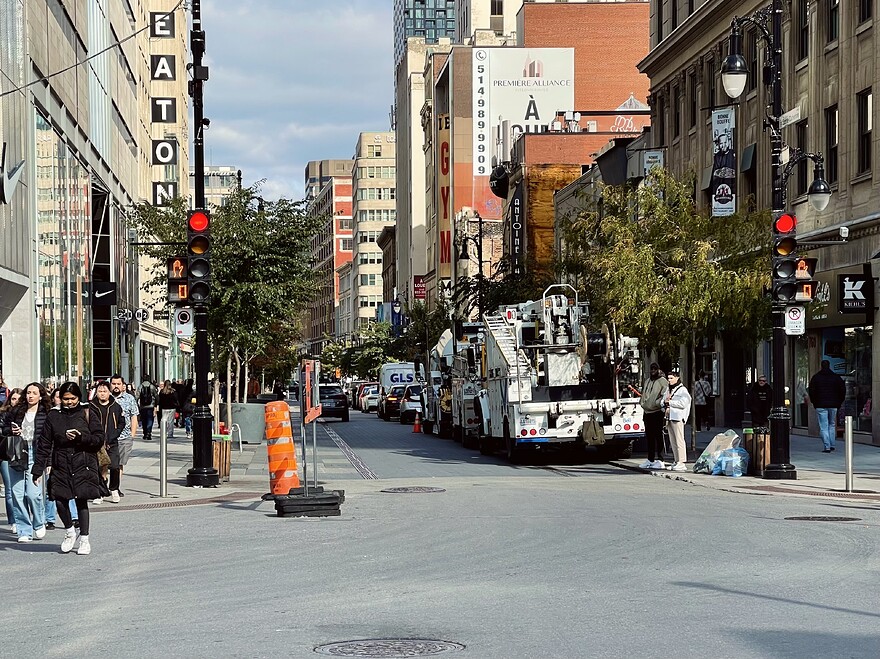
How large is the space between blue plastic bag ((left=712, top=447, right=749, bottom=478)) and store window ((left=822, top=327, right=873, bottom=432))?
341 inches

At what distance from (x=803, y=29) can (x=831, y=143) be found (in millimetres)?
3703

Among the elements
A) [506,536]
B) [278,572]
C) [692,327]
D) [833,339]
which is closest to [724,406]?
[833,339]

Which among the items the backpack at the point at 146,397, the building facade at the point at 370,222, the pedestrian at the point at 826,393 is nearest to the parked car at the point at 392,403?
the backpack at the point at 146,397

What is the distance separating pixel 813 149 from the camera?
34094mm

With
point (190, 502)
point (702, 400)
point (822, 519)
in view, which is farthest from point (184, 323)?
point (702, 400)

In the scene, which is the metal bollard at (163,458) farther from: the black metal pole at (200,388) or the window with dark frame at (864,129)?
the window with dark frame at (864,129)

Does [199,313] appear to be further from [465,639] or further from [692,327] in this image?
[465,639]

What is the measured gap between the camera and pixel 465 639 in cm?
870

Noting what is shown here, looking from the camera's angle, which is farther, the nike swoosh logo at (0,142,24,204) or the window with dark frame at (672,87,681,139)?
the window with dark frame at (672,87,681,139)

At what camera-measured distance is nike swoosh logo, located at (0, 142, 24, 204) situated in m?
34.2

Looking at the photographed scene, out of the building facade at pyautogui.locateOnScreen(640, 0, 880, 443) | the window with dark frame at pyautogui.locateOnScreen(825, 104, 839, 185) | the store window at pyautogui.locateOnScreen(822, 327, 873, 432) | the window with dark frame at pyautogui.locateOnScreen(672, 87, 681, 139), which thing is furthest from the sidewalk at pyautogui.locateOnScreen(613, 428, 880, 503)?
the window with dark frame at pyautogui.locateOnScreen(672, 87, 681, 139)

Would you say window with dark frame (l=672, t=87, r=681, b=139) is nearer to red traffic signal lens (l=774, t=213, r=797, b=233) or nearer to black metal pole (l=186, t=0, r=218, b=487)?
red traffic signal lens (l=774, t=213, r=797, b=233)

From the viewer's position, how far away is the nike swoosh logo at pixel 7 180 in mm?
34250

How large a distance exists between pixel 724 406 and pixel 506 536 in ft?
91.6
